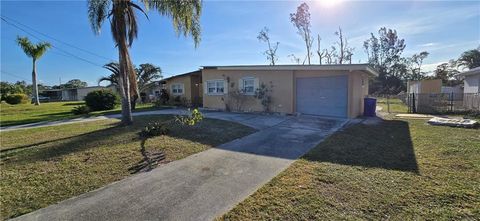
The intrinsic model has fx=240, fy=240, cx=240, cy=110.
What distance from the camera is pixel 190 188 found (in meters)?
3.93

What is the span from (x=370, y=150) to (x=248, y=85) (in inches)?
355

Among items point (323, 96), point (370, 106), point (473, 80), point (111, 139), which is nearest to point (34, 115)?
point (111, 139)

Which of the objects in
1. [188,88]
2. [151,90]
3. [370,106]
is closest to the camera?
[370,106]

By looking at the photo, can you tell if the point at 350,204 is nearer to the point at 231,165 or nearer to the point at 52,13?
the point at 231,165

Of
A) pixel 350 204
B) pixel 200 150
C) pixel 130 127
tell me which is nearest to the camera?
pixel 350 204

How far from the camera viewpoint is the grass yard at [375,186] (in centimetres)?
304

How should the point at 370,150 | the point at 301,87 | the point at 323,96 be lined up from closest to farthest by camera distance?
the point at 370,150 < the point at 323,96 < the point at 301,87

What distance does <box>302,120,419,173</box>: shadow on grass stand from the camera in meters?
4.96

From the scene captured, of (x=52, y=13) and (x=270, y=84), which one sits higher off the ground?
(x=52, y=13)

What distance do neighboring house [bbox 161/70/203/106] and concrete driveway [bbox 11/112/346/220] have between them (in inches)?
519

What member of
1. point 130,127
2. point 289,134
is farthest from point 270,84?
point 130,127

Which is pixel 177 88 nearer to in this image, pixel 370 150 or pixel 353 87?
pixel 353 87

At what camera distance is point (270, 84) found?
13.2 meters

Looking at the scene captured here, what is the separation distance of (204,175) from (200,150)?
5.70 ft
